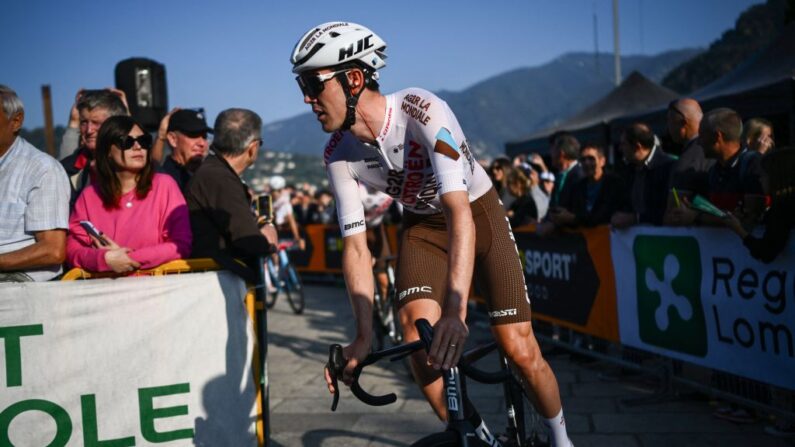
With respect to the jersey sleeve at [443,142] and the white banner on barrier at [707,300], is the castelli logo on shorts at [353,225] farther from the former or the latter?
the white banner on barrier at [707,300]

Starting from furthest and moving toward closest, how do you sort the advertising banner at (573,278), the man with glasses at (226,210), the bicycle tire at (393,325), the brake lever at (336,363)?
the bicycle tire at (393,325) → the advertising banner at (573,278) → the man with glasses at (226,210) → the brake lever at (336,363)

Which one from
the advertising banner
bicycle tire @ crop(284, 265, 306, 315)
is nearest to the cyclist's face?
the advertising banner

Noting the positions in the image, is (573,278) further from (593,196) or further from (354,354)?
(354,354)

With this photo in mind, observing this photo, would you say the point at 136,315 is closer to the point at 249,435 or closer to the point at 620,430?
the point at 249,435

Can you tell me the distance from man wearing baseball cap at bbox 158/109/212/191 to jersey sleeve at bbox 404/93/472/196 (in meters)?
3.03

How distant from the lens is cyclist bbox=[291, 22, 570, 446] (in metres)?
2.65

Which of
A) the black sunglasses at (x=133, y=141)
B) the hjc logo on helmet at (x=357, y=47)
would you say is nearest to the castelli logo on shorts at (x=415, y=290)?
the hjc logo on helmet at (x=357, y=47)

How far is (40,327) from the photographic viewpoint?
149 inches

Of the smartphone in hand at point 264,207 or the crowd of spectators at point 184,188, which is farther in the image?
the smartphone in hand at point 264,207

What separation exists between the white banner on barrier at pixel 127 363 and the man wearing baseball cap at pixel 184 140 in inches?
64.7

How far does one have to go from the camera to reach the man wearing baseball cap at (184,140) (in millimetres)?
5445

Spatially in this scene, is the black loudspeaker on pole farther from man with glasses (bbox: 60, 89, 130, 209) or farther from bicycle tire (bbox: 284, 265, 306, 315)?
bicycle tire (bbox: 284, 265, 306, 315)

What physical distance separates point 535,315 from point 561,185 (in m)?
1.60

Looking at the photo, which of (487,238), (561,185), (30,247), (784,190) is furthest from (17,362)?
(561,185)
